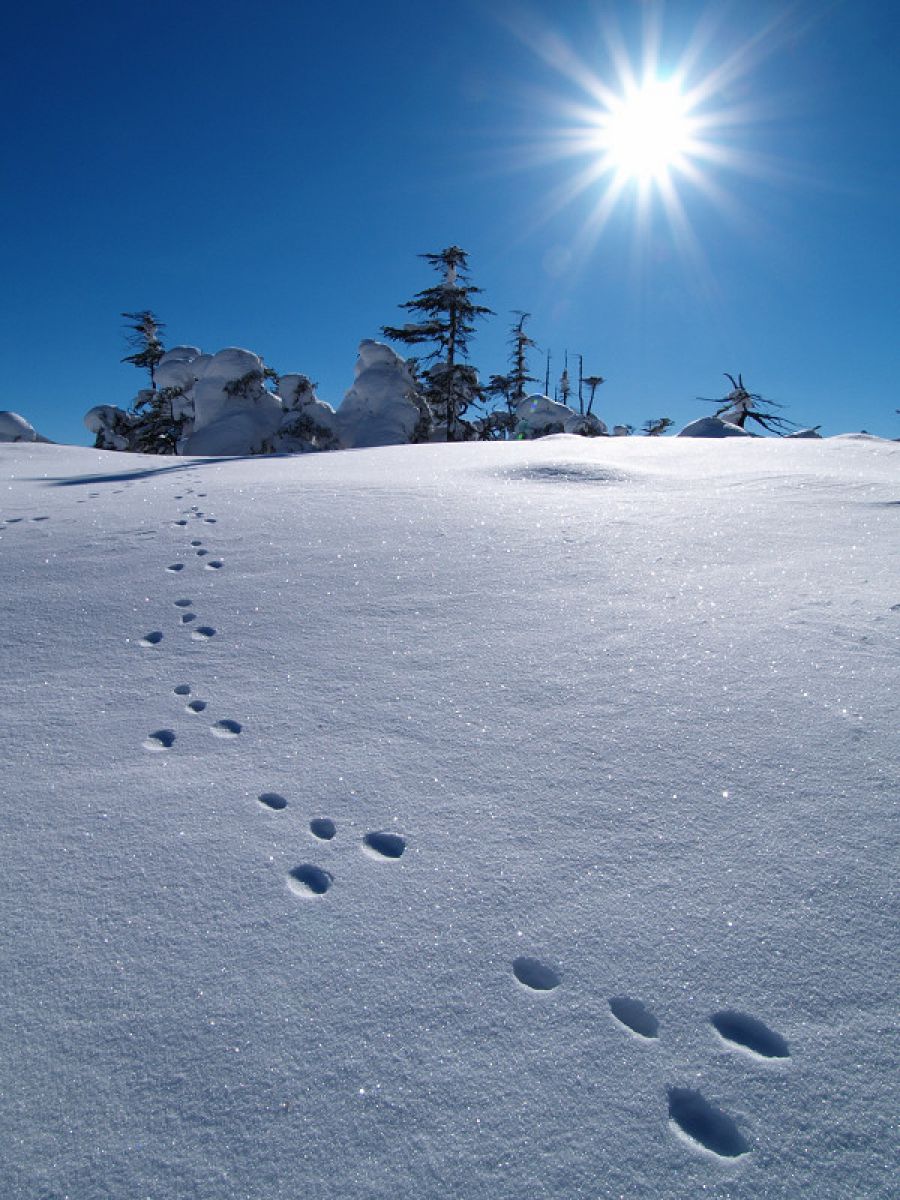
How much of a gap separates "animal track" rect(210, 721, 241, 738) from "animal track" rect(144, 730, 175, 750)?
0.12 meters

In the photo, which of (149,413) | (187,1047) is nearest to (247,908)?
(187,1047)

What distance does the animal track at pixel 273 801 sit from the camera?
1492 millimetres

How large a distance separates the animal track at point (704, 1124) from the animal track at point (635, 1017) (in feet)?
0.27

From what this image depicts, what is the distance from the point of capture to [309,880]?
1287 millimetres

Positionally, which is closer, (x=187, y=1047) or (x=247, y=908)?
(x=187, y=1047)

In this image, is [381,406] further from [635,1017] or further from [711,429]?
[635,1017]

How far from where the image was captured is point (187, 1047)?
3.21ft

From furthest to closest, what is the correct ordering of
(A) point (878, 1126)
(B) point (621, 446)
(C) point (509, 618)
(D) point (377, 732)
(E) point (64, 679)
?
(B) point (621, 446)
(C) point (509, 618)
(E) point (64, 679)
(D) point (377, 732)
(A) point (878, 1126)

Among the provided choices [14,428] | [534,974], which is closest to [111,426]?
[14,428]

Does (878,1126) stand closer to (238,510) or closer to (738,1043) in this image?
(738,1043)

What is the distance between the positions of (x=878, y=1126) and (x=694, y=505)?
3.63 m

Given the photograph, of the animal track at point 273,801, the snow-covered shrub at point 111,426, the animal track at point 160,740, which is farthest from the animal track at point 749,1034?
the snow-covered shrub at point 111,426

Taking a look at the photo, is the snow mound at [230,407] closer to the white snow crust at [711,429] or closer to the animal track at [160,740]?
the white snow crust at [711,429]

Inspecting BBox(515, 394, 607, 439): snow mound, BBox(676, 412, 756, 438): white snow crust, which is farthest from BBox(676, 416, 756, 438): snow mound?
BBox(515, 394, 607, 439): snow mound
